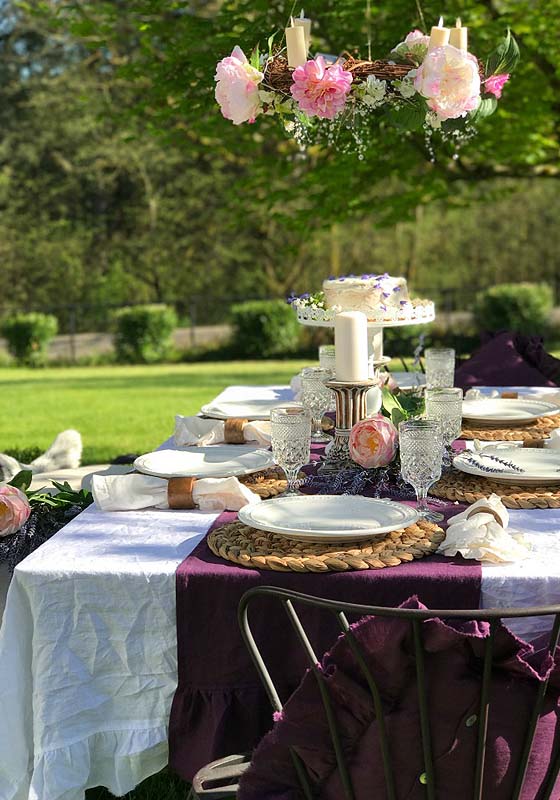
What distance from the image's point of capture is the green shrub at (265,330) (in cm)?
1697

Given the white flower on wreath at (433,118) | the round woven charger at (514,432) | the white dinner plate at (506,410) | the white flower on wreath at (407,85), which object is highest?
the white flower on wreath at (407,85)

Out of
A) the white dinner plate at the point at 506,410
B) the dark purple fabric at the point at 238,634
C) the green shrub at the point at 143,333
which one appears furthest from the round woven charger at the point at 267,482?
the green shrub at the point at 143,333

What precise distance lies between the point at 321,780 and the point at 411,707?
0.74ft

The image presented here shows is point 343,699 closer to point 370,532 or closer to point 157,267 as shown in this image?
point 370,532

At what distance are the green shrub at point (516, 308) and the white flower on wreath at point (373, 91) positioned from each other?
1475cm

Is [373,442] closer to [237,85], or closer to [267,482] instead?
[267,482]

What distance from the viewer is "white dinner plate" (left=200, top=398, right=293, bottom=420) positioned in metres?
3.58

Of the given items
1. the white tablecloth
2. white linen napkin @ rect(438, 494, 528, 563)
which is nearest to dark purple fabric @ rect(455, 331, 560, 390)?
white linen napkin @ rect(438, 494, 528, 563)

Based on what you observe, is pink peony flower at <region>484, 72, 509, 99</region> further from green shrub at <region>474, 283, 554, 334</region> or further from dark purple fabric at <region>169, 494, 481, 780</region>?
green shrub at <region>474, 283, 554, 334</region>

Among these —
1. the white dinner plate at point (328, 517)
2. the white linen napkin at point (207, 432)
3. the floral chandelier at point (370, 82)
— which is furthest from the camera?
the white linen napkin at point (207, 432)

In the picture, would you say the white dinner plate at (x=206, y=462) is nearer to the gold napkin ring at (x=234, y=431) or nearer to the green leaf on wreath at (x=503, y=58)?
the gold napkin ring at (x=234, y=431)

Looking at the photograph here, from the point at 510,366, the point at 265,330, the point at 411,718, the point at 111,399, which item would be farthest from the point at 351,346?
the point at 265,330

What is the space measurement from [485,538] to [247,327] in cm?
1528

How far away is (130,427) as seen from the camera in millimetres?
9609
